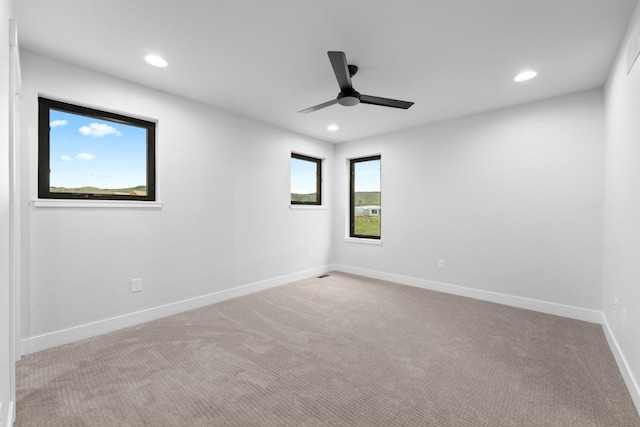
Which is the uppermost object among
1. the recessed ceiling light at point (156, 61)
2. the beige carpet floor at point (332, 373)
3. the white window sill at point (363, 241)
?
the recessed ceiling light at point (156, 61)

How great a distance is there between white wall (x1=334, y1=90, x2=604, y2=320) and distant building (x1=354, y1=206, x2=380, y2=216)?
0.25 m

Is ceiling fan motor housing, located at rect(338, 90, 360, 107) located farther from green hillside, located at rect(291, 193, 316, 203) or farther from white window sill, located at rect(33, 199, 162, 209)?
green hillside, located at rect(291, 193, 316, 203)

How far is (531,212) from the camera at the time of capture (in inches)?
133

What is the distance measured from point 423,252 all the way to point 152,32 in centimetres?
396

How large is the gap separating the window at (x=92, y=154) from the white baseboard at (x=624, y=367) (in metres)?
4.10

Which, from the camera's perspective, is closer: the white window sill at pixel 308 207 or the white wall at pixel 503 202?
the white wall at pixel 503 202

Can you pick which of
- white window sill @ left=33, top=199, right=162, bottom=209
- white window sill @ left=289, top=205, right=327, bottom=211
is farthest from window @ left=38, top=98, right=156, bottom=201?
white window sill @ left=289, top=205, right=327, bottom=211

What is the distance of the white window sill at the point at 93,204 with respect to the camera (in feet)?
7.79

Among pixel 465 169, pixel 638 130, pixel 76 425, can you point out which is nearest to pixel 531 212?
pixel 465 169

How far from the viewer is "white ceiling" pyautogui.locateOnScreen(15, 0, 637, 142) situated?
72.9 inches

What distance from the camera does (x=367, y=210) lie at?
511 centimetres

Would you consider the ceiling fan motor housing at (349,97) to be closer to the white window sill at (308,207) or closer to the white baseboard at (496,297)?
the white window sill at (308,207)

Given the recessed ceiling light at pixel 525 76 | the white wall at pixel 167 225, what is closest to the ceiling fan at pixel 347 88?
the recessed ceiling light at pixel 525 76

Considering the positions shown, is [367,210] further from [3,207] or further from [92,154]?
[3,207]
